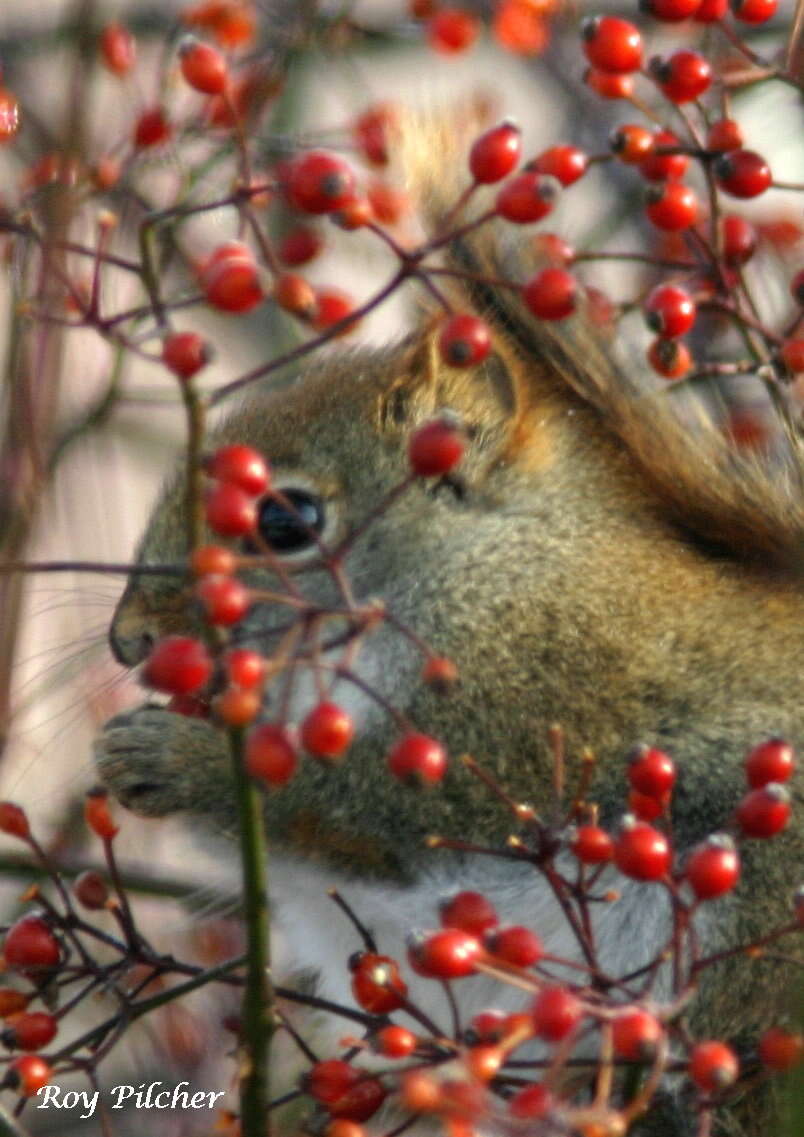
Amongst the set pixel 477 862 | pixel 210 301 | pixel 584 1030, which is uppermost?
pixel 210 301

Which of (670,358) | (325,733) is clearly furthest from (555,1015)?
(670,358)

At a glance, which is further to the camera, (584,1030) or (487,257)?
(487,257)

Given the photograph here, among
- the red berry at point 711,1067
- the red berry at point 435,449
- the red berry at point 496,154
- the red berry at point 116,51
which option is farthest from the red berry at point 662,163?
the red berry at point 711,1067

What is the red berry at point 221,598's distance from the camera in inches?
47.3

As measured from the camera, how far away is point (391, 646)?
7.14ft

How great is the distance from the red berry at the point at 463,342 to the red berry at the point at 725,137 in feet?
1.57

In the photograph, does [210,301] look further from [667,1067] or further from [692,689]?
[692,689]

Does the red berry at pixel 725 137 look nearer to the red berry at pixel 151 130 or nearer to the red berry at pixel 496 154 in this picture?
the red berry at pixel 496 154

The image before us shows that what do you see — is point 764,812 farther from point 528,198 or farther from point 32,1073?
point 32,1073

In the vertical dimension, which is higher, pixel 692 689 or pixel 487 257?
pixel 487 257

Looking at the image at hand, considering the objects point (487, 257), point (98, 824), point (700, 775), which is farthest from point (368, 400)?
point (98, 824)

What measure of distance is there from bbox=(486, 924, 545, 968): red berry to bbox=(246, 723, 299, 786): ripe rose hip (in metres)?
0.25

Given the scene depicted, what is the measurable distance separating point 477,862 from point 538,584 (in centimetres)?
37

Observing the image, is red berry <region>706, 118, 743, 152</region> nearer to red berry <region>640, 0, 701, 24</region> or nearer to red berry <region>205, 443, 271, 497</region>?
red berry <region>640, 0, 701, 24</region>
